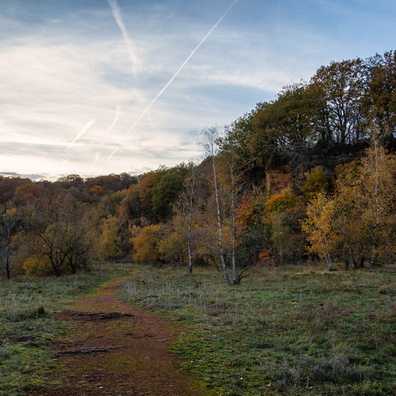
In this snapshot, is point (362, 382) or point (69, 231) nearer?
point (362, 382)

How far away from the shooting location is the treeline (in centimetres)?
2727

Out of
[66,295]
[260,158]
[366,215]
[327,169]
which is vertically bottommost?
[66,295]

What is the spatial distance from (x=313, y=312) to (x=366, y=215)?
1864 cm

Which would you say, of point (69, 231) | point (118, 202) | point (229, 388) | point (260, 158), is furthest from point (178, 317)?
point (118, 202)

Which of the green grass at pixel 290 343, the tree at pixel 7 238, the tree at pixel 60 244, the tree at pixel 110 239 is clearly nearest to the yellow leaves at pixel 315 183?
the green grass at pixel 290 343

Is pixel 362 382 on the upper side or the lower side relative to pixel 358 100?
lower

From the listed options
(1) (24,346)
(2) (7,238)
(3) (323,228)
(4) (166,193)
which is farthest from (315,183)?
(1) (24,346)

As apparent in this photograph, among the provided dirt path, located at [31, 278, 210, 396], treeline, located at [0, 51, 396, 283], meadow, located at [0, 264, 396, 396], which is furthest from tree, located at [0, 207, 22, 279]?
dirt path, located at [31, 278, 210, 396]

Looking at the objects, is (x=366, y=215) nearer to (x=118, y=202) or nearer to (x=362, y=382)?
(x=362, y=382)

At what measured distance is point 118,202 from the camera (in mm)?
89438

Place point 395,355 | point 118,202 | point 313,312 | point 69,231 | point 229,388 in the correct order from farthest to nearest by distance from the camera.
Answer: point 118,202 < point 69,231 < point 313,312 < point 395,355 < point 229,388

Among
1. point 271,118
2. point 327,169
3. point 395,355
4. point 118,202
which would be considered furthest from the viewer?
point 118,202

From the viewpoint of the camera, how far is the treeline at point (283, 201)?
1073 inches

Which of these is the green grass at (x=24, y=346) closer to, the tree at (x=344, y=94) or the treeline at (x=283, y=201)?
the treeline at (x=283, y=201)
